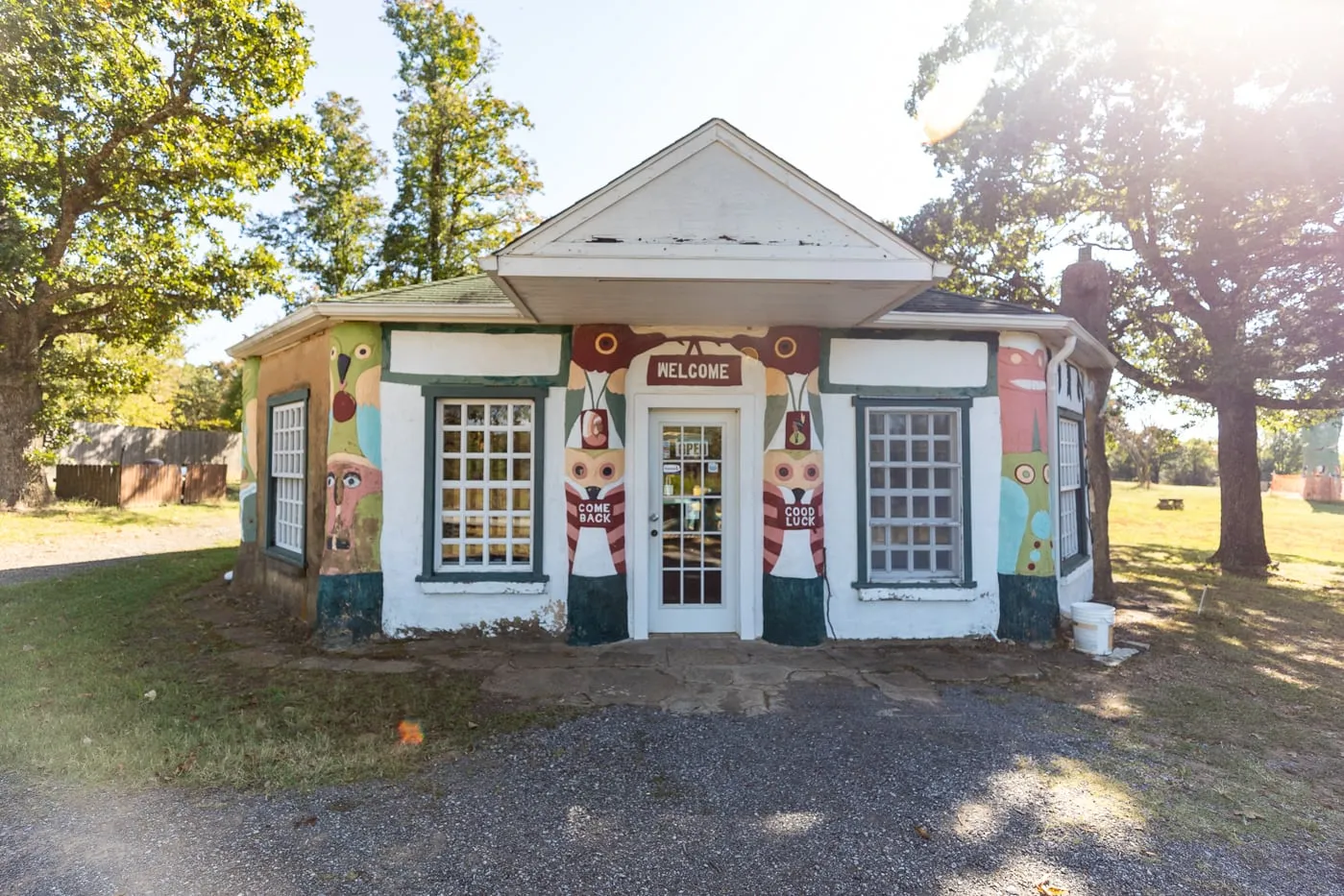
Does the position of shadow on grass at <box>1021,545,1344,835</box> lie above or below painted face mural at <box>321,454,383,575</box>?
below

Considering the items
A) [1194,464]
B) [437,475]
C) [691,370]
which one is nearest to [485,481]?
[437,475]

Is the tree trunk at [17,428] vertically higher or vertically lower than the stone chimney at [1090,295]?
lower

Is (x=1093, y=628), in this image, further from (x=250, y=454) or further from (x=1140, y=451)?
(x=1140, y=451)

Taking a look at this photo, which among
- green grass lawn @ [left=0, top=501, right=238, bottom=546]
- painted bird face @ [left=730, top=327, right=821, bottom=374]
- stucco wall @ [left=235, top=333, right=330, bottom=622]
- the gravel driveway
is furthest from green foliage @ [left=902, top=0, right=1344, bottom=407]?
green grass lawn @ [left=0, top=501, right=238, bottom=546]

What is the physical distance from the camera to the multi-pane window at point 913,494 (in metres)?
6.73

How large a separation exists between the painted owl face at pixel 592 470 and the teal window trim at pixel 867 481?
7.69 ft

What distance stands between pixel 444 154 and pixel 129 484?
12278mm

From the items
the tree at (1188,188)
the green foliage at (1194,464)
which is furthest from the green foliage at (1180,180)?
the green foliage at (1194,464)

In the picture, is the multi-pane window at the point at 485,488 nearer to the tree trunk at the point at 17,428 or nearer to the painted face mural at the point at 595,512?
the painted face mural at the point at 595,512

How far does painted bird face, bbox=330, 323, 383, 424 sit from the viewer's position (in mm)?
6480

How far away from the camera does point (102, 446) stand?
21.8m

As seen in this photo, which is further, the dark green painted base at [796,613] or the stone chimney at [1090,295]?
the stone chimney at [1090,295]

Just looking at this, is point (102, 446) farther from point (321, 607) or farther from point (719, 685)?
point (719, 685)

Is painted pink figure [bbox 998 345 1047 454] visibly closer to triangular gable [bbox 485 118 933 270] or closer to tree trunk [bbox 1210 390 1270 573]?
triangular gable [bbox 485 118 933 270]
